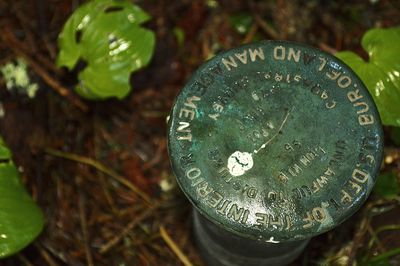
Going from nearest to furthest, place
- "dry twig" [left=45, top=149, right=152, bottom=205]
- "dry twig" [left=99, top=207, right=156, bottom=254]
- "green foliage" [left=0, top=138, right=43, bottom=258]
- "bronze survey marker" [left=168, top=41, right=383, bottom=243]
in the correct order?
1. "bronze survey marker" [left=168, top=41, right=383, bottom=243]
2. "green foliage" [left=0, top=138, right=43, bottom=258]
3. "dry twig" [left=99, top=207, right=156, bottom=254]
4. "dry twig" [left=45, top=149, right=152, bottom=205]

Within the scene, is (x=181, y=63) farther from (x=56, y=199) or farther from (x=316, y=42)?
(x=56, y=199)

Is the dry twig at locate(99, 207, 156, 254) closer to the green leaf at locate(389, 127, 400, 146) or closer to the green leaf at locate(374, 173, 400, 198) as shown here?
the green leaf at locate(374, 173, 400, 198)

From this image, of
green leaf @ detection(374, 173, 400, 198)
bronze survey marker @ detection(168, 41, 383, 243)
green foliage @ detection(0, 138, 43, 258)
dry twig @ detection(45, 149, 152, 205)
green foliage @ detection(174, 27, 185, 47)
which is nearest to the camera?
bronze survey marker @ detection(168, 41, 383, 243)

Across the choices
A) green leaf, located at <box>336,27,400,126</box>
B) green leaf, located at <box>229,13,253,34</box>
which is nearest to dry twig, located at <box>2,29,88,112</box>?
green leaf, located at <box>229,13,253,34</box>

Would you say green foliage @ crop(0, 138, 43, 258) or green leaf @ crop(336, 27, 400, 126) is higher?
green leaf @ crop(336, 27, 400, 126)

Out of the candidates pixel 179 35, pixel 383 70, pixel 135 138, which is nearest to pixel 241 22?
pixel 179 35

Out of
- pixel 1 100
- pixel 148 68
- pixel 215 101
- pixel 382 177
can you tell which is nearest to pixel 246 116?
pixel 215 101
